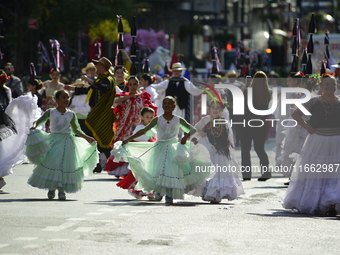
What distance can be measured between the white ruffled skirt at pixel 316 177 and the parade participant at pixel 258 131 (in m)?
4.87

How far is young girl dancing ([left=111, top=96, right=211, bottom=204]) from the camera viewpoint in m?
12.1

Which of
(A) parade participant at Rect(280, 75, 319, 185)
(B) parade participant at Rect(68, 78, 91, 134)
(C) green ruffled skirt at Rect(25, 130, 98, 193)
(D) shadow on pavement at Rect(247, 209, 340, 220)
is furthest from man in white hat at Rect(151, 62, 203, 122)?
(D) shadow on pavement at Rect(247, 209, 340, 220)

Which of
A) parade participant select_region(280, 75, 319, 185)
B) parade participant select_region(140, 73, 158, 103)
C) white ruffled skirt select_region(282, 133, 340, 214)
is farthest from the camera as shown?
parade participant select_region(140, 73, 158, 103)

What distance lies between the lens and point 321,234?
9555mm

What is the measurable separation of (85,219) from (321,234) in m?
2.38

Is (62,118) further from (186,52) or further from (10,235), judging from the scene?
(186,52)

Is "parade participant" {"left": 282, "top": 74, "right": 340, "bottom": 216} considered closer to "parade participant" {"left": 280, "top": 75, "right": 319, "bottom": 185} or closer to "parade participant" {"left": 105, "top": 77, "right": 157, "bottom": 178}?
"parade participant" {"left": 280, "top": 75, "right": 319, "bottom": 185}

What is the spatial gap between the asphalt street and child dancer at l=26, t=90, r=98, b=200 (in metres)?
0.23

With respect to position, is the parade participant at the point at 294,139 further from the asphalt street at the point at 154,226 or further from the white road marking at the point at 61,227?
the white road marking at the point at 61,227

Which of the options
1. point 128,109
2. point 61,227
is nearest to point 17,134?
point 128,109

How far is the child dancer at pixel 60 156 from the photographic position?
41.1 ft

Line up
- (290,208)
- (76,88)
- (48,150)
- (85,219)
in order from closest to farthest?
(85,219)
(290,208)
(48,150)
(76,88)

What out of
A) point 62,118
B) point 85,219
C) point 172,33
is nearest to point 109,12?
point 62,118

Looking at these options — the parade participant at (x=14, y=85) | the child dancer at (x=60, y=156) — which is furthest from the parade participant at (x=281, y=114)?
the parade participant at (x=14, y=85)
